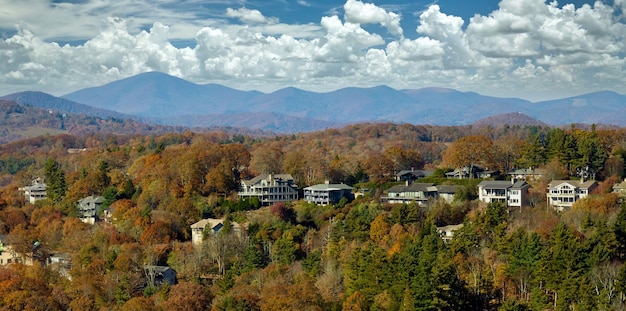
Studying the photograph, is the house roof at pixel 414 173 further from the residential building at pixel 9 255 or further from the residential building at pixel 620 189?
the residential building at pixel 9 255

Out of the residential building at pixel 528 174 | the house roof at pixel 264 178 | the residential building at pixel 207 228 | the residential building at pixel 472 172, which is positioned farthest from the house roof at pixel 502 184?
the residential building at pixel 207 228

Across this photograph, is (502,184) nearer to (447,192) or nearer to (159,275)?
(447,192)

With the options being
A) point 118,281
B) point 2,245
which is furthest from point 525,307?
point 2,245

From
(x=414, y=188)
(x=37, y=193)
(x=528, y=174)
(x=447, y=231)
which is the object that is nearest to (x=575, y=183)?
(x=528, y=174)

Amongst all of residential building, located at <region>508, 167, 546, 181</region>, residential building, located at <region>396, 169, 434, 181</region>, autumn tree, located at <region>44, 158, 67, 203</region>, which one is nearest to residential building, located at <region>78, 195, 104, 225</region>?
autumn tree, located at <region>44, 158, 67, 203</region>

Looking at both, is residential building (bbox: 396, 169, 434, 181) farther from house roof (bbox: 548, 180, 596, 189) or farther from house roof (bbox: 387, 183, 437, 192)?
house roof (bbox: 548, 180, 596, 189)
